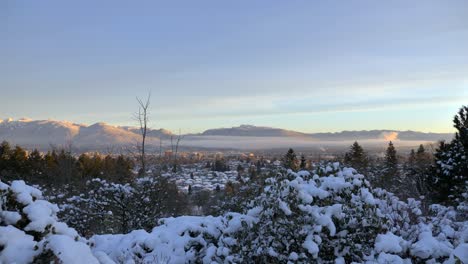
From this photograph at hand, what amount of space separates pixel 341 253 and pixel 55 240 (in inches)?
177

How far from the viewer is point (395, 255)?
5.60 meters

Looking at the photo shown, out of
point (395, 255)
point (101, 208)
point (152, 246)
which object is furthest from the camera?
point (101, 208)

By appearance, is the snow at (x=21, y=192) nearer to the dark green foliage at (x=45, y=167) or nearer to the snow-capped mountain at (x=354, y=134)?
the dark green foliage at (x=45, y=167)

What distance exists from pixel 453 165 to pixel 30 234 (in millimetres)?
18609

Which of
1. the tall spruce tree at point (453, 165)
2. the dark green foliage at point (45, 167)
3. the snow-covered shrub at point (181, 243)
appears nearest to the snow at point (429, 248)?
the snow-covered shrub at point (181, 243)

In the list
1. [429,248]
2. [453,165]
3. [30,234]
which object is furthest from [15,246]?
[453,165]

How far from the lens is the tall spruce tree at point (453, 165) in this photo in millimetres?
17391

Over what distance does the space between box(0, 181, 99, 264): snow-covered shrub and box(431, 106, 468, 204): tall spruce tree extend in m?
17.6

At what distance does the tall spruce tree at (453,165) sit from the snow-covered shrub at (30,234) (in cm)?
1763

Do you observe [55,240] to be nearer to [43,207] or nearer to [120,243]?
[43,207]

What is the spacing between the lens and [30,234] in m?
3.06

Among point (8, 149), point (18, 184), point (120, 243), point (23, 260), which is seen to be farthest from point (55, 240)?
point (8, 149)

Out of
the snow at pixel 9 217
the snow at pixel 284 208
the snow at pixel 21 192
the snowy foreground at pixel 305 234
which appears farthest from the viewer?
the snow at pixel 284 208

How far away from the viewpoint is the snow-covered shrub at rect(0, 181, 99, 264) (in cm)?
280
